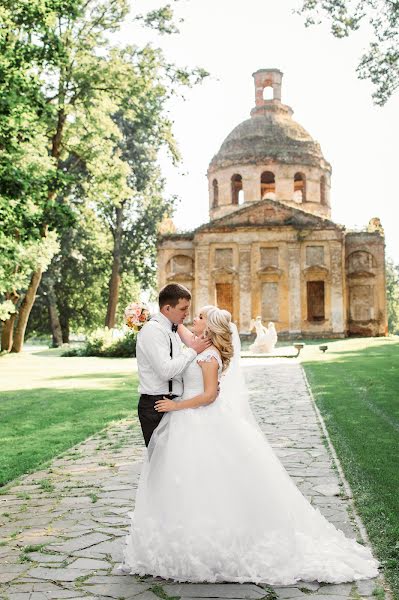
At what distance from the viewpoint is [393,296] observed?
77125 mm

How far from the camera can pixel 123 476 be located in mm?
7281

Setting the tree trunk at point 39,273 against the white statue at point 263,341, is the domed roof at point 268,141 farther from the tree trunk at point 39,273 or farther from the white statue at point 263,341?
the tree trunk at point 39,273

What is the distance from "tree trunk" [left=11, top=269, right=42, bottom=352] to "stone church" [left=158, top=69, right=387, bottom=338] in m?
14.9

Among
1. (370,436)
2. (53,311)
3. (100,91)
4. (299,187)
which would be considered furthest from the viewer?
(299,187)

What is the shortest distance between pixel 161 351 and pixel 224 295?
40.3 meters

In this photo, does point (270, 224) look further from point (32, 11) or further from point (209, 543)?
point (209, 543)

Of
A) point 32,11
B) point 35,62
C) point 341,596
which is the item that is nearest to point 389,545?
point 341,596

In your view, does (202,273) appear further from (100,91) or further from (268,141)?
(100,91)

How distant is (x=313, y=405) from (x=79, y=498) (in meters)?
7.20

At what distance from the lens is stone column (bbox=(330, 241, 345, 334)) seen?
42656mm

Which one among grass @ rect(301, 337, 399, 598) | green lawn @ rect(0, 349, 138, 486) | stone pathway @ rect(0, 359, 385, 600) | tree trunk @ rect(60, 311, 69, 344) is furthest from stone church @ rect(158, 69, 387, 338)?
stone pathway @ rect(0, 359, 385, 600)

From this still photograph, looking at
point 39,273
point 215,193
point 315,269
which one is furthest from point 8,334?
point 215,193

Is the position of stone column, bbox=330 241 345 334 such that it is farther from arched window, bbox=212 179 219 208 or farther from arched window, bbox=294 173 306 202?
arched window, bbox=212 179 219 208

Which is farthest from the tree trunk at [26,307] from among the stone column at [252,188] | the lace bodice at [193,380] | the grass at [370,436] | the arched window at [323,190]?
the arched window at [323,190]
